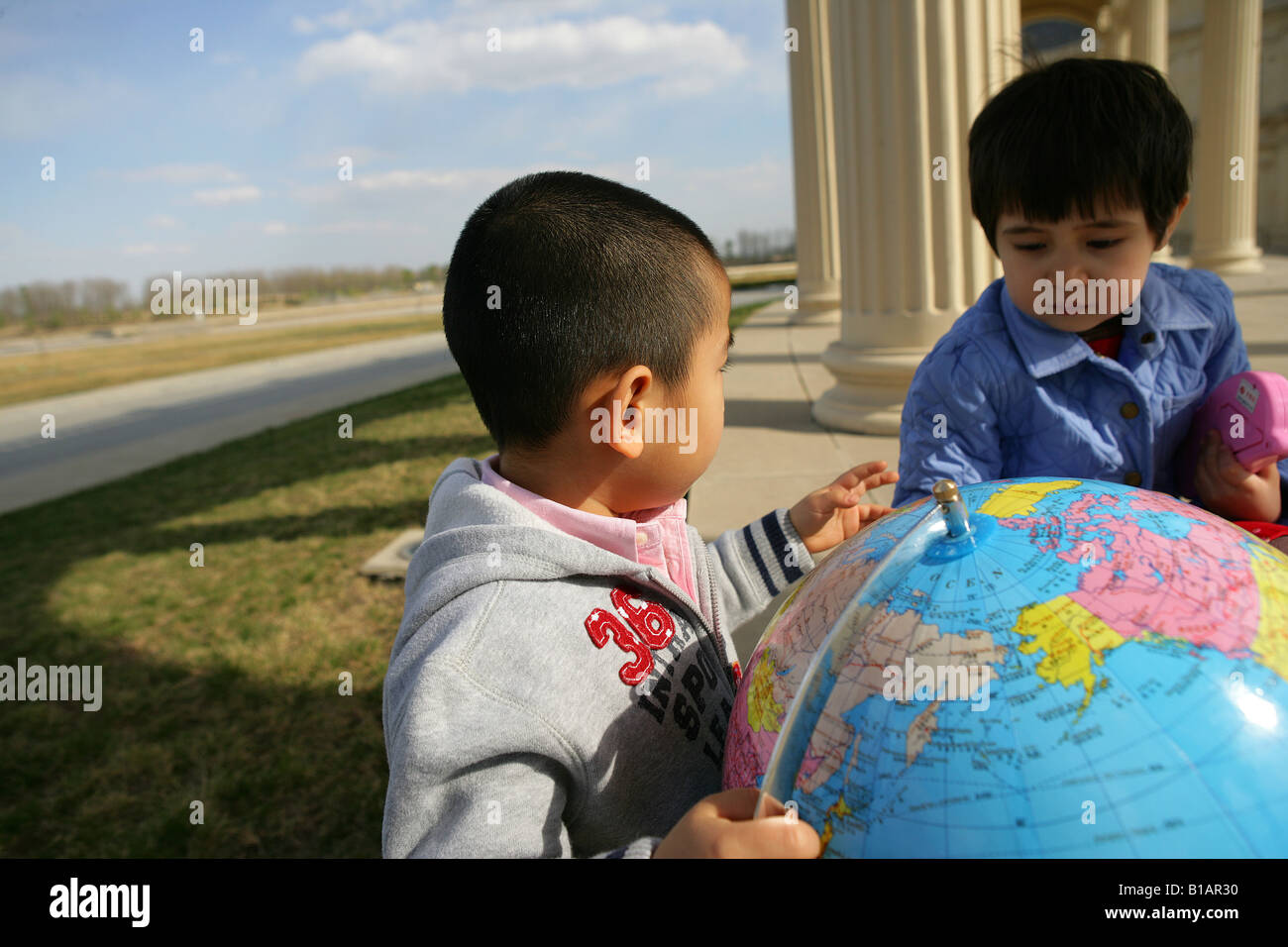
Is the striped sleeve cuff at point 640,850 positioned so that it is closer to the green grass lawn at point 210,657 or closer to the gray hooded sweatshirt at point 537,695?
the gray hooded sweatshirt at point 537,695

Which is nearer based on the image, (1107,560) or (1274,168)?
(1107,560)

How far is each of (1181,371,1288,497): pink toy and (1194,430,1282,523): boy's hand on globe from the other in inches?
0.9

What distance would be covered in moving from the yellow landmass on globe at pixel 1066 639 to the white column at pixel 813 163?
995 centimetres

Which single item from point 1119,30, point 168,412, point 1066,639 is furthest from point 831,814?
point 1119,30

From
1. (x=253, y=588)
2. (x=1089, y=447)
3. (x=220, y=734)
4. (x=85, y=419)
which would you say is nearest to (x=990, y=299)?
(x=1089, y=447)

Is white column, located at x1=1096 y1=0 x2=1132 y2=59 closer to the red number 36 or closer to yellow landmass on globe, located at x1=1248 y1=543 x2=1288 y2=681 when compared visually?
yellow landmass on globe, located at x1=1248 y1=543 x2=1288 y2=681

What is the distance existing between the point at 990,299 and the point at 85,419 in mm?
16013

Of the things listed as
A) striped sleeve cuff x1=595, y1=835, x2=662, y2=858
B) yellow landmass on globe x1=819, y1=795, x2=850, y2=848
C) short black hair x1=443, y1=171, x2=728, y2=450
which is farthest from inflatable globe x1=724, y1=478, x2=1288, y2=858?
short black hair x1=443, y1=171, x2=728, y2=450

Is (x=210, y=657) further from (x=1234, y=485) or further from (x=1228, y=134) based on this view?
(x=1228, y=134)

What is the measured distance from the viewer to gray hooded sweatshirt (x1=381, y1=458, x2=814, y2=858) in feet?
3.78

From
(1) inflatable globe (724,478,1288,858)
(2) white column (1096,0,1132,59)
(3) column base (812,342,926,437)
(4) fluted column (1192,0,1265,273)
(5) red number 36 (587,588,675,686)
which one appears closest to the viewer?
(1) inflatable globe (724,478,1288,858)

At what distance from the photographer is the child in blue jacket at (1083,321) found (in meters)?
1.93

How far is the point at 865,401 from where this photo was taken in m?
6.15

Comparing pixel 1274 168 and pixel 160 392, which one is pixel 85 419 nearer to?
pixel 160 392
